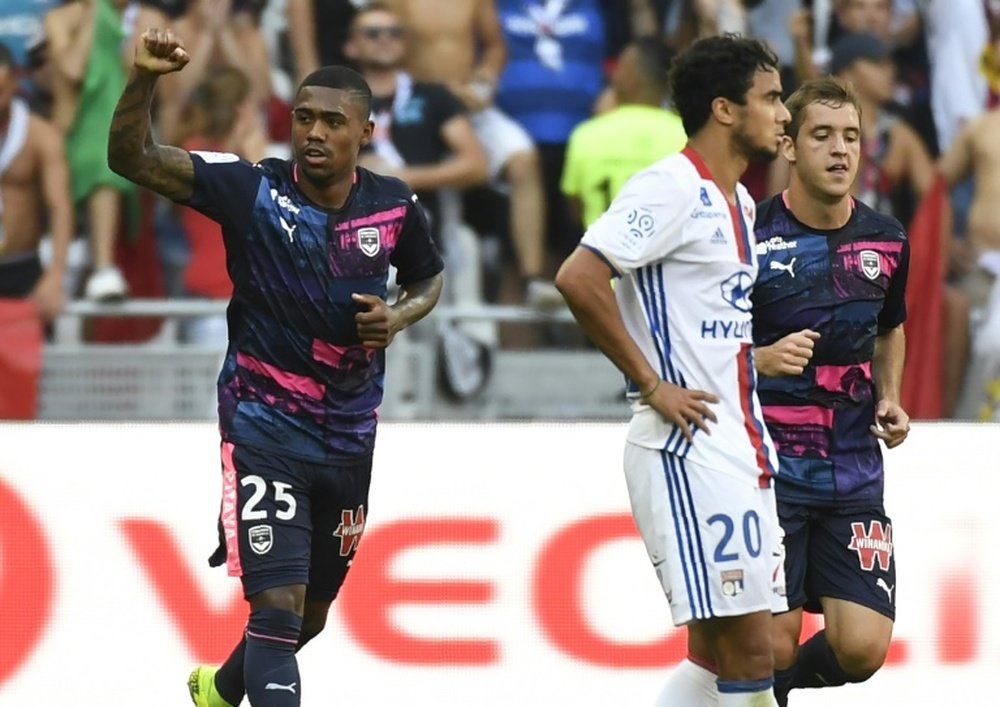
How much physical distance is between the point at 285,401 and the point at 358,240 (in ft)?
1.87

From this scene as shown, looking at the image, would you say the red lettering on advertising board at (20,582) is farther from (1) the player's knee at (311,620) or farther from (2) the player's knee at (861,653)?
(2) the player's knee at (861,653)

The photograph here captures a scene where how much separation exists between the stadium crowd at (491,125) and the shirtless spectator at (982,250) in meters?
0.01

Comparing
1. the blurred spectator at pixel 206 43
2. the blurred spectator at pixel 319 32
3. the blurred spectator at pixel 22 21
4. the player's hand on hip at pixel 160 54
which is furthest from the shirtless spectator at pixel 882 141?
Answer: the player's hand on hip at pixel 160 54

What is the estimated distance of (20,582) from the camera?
25.7ft

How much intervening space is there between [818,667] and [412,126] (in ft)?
14.3

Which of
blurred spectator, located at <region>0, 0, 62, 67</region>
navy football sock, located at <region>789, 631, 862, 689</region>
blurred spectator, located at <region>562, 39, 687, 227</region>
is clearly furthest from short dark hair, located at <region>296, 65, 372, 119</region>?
blurred spectator, located at <region>0, 0, 62, 67</region>

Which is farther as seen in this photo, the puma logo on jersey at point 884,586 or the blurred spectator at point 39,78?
the blurred spectator at point 39,78

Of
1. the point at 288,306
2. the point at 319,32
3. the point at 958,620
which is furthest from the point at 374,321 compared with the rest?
the point at 319,32

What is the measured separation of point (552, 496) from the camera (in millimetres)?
8062

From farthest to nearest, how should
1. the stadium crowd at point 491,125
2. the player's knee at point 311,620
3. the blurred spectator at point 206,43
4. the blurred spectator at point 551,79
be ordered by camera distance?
the blurred spectator at point 551,79
the blurred spectator at point 206,43
the stadium crowd at point 491,125
the player's knee at point 311,620

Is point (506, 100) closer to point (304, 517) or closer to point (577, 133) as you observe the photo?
point (577, 133)

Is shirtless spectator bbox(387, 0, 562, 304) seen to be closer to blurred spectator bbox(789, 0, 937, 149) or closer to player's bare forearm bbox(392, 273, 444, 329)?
blurred spectator bbox(789, 0, 937, 149)

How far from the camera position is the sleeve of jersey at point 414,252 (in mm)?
6441

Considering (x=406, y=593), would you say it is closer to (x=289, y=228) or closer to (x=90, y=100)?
(x=289, y=228)
